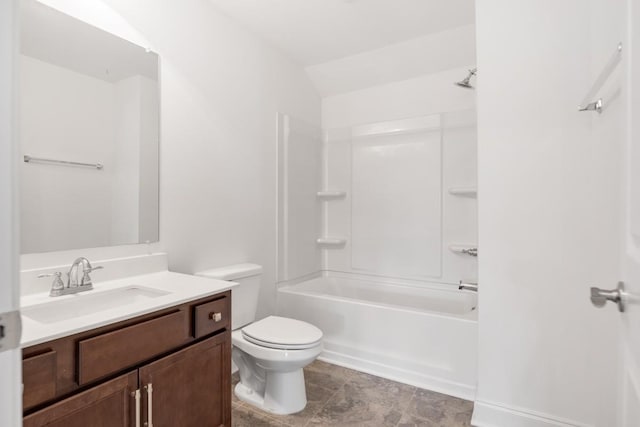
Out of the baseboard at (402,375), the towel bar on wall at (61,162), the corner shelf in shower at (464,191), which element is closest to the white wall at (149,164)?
the towel bar on wall at (61,162)

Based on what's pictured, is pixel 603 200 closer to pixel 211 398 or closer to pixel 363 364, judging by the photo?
pixel 363 364

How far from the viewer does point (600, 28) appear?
1.24m

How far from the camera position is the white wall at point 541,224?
4.99 ft

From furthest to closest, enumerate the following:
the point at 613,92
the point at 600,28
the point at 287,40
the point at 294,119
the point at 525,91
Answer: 1. the point at 294,119
2. the point at 287,40
3. the point at 525,91
4. the point at 600,28
5. the point at 613,92

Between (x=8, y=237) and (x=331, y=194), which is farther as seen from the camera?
(x=331, y=194)

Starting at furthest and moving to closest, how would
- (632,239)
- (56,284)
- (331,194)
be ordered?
(331,194) < (56,284) < (632,239)

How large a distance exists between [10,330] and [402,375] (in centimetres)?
225

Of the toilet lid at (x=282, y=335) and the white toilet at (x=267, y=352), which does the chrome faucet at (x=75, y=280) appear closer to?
the white toilet at (x=267, y=352)

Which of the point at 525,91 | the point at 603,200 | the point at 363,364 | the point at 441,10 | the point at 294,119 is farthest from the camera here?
the point at 294,119

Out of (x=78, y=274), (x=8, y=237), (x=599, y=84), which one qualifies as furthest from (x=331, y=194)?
(x=8, y=237)

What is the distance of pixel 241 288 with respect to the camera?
7.02ft

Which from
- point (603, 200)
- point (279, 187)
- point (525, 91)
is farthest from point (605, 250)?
point (279, 187)

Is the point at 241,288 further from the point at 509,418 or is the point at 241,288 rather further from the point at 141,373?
the point at 509,418

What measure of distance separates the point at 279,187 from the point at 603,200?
2.09 metres
